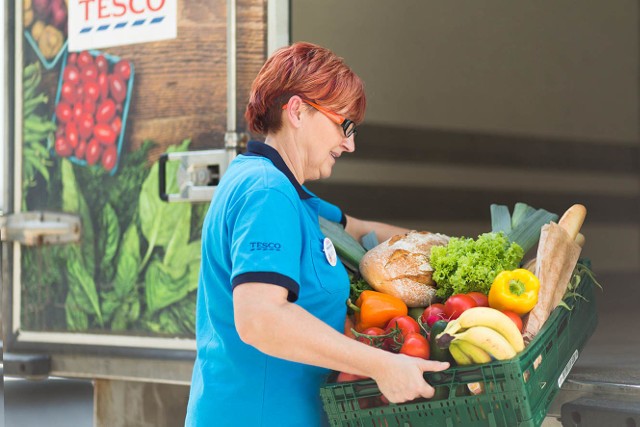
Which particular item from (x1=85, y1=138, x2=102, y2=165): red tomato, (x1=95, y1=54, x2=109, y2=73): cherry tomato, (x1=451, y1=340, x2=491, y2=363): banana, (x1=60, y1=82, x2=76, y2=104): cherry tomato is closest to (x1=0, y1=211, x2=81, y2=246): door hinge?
(x1=85, y1=138, x2=102, y2=165): red tomato

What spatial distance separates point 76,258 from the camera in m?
3.97

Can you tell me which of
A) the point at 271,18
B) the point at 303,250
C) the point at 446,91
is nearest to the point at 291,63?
the point at 303,250

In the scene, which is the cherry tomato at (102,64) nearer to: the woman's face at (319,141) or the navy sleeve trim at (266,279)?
the woman's face at (319,141)

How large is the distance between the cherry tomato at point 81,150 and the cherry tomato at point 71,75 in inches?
9.9

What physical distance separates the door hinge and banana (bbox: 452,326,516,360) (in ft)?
7.40

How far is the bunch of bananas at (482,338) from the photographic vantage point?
213cm

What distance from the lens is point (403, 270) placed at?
267 centimetres

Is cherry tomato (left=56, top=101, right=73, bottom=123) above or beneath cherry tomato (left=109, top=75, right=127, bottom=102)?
beneath

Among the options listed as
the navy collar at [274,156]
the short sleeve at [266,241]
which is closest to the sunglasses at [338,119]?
the navy collar at [274,156]

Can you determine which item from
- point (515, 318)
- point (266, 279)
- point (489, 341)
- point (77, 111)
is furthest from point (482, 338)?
Result: point (77, 111)

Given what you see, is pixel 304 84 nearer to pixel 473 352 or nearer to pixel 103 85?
pixel 473 352

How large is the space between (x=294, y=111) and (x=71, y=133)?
1.94 meters

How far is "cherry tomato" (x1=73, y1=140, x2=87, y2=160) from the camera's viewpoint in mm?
3945

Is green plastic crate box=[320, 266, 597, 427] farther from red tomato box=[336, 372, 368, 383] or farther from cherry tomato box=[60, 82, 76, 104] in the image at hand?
cherry tomato box=[60, 82, 76, 104]
